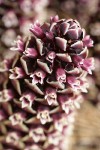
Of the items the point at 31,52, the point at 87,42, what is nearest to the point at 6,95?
the point at 31,52

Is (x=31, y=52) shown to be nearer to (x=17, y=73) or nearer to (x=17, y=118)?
(x=17, y=73)

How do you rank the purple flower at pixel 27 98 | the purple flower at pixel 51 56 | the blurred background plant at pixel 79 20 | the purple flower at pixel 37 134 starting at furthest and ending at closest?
1. the blurred background plant at pixel 79 20
2. the purple flower at pixel 37 134
3. the purple flower at pixel 27 98
4. the purple flower at pixel 51 56

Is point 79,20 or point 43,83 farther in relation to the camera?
point 79,20

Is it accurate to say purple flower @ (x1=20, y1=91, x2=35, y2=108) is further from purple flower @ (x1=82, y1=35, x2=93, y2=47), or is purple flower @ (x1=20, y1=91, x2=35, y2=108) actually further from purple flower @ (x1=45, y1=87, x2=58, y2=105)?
purple flower @ (x1=82, y1=35, x2=93, y2=47)

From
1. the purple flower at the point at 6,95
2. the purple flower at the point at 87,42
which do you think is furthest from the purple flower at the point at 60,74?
the purple flower at the point at 6,95

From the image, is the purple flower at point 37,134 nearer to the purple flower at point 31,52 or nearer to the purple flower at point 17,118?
the purple flower at point 17,118

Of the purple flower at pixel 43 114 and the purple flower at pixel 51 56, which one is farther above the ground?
the purple flower at pixel 51 56

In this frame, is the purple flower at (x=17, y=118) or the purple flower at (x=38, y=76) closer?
the purple flower at (x=38, y=76)

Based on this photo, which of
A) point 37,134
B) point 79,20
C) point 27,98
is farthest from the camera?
point 79,20

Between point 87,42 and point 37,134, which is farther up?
point 87,42

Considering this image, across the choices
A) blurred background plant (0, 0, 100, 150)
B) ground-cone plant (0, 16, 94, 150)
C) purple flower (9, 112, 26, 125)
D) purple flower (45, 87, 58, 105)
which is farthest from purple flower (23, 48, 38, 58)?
blurred background plant (0, 0, 100, 150)
